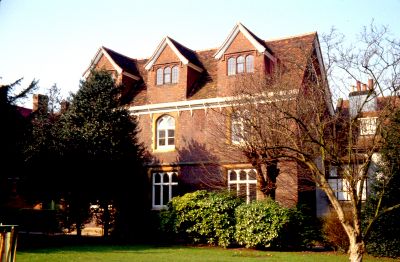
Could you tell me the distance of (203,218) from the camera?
22156mm

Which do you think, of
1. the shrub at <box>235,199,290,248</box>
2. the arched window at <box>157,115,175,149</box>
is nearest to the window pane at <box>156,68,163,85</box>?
the arched window at <box>157,115,175,149</box>

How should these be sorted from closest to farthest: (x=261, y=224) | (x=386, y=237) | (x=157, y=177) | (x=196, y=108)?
(x=386, y=237) → (x=261, y=224) → (x=196, y=108) → (x=157, y=177)

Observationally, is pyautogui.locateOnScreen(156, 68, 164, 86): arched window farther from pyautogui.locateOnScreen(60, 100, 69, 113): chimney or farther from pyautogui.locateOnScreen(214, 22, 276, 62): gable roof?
pyautogui.locateOnScreen(60, 100, 69, 113): chimney

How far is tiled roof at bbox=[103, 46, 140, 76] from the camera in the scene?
31.0m

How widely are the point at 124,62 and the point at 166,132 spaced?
22.0 ft

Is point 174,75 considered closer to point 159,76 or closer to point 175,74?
point 175,74

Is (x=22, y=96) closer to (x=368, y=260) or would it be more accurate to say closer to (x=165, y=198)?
(x=165, y=198)

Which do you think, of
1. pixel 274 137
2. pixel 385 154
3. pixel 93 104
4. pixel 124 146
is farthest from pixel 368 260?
pixel 93 104

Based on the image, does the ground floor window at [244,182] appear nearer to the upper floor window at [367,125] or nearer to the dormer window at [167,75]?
the dormer window at [167,75]

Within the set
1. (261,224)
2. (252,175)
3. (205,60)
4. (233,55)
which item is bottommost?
(261,224)

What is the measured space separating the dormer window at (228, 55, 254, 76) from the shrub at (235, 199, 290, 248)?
8.56 meters

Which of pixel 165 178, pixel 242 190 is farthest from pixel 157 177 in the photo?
pixel 242 190

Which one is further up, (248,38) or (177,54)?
(248,38)

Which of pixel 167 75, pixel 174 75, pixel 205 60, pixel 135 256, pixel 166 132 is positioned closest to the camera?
pixel 135 256
